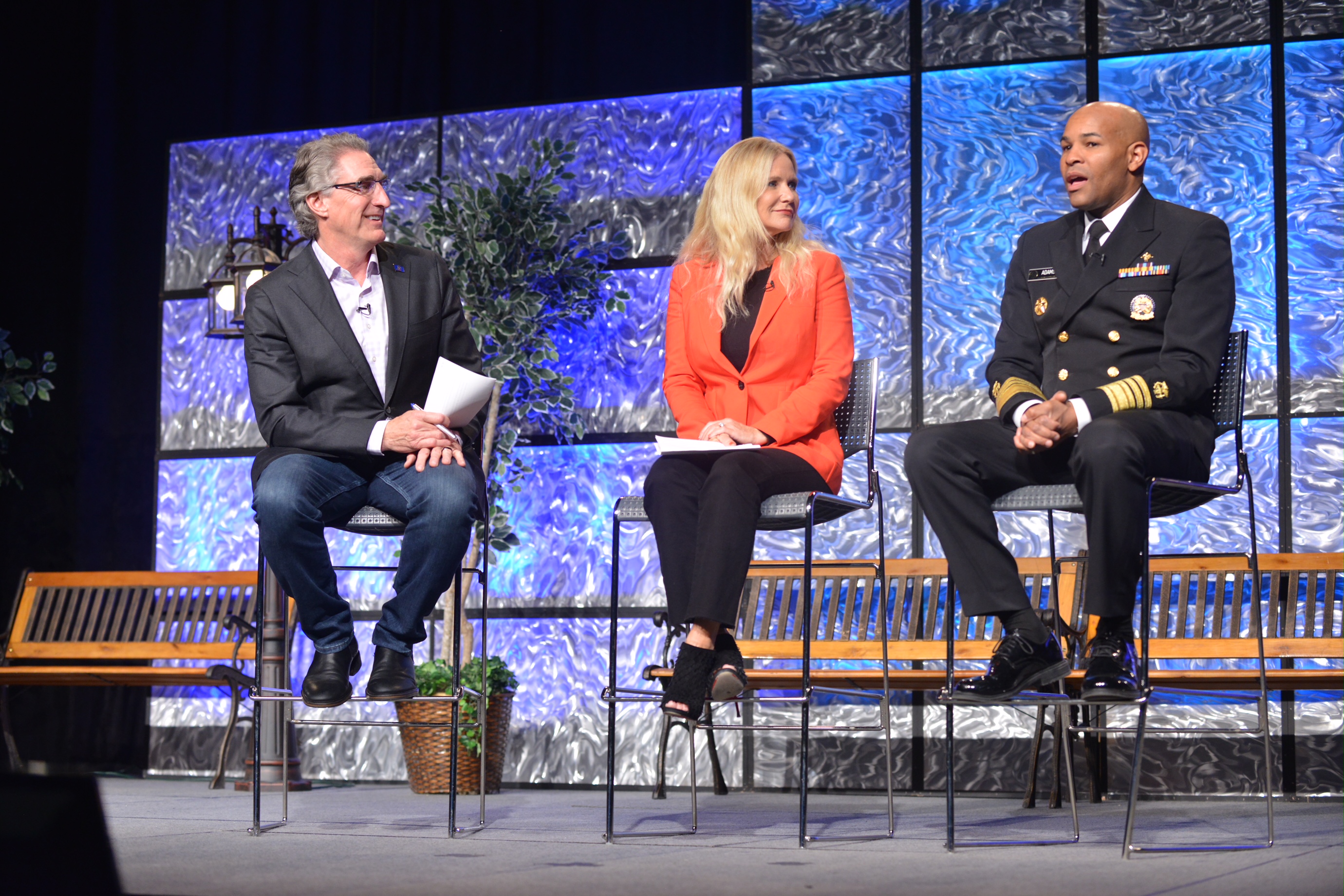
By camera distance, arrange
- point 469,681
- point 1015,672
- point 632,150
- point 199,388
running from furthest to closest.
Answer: point 199,388
point 632,150
point 469,681
point 1015,672

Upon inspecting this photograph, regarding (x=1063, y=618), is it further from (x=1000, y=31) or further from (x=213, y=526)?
(x=213, y=526)

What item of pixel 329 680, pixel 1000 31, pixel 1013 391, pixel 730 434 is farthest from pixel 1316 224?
pixel 329 680

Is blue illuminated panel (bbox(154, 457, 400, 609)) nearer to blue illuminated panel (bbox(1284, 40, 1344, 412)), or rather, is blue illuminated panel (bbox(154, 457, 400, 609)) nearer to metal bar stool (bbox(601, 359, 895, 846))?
metal bar stool (bbox(601, 359, 895, 846))

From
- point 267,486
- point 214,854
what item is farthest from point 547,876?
point 267,486

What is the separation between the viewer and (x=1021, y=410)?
290 cm

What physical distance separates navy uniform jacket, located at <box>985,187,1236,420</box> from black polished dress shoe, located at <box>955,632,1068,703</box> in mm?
502

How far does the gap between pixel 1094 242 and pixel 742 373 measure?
87cm

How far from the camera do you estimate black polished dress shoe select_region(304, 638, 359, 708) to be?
10.1 ft

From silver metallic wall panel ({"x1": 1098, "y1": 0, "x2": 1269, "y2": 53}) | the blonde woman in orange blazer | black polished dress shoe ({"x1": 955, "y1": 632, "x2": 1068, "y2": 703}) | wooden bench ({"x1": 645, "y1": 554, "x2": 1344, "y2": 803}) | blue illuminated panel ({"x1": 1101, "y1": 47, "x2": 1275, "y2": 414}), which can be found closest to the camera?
black polished dress shoe ({"x1": 955, "y1": 632, "x2": 1068, "y2": 703})

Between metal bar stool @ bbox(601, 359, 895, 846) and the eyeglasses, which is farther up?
the eyeglasses

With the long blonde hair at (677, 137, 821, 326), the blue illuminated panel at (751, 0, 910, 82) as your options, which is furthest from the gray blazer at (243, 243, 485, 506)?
the blue illuminated panel at (751, 0, 910, 82)

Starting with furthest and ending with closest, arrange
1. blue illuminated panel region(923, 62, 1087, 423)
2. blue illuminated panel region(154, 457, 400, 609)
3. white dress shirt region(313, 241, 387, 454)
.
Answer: blue illuminated panel region(154, 457, 400, 609), blue illuminated panel region(923, 62, 1087, 423), white dress shirt region(313, 241, 387, 454)

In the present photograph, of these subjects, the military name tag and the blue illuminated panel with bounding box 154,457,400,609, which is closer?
the military name tag

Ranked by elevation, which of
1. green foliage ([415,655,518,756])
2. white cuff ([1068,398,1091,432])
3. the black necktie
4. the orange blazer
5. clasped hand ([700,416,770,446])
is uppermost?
the black necktie
